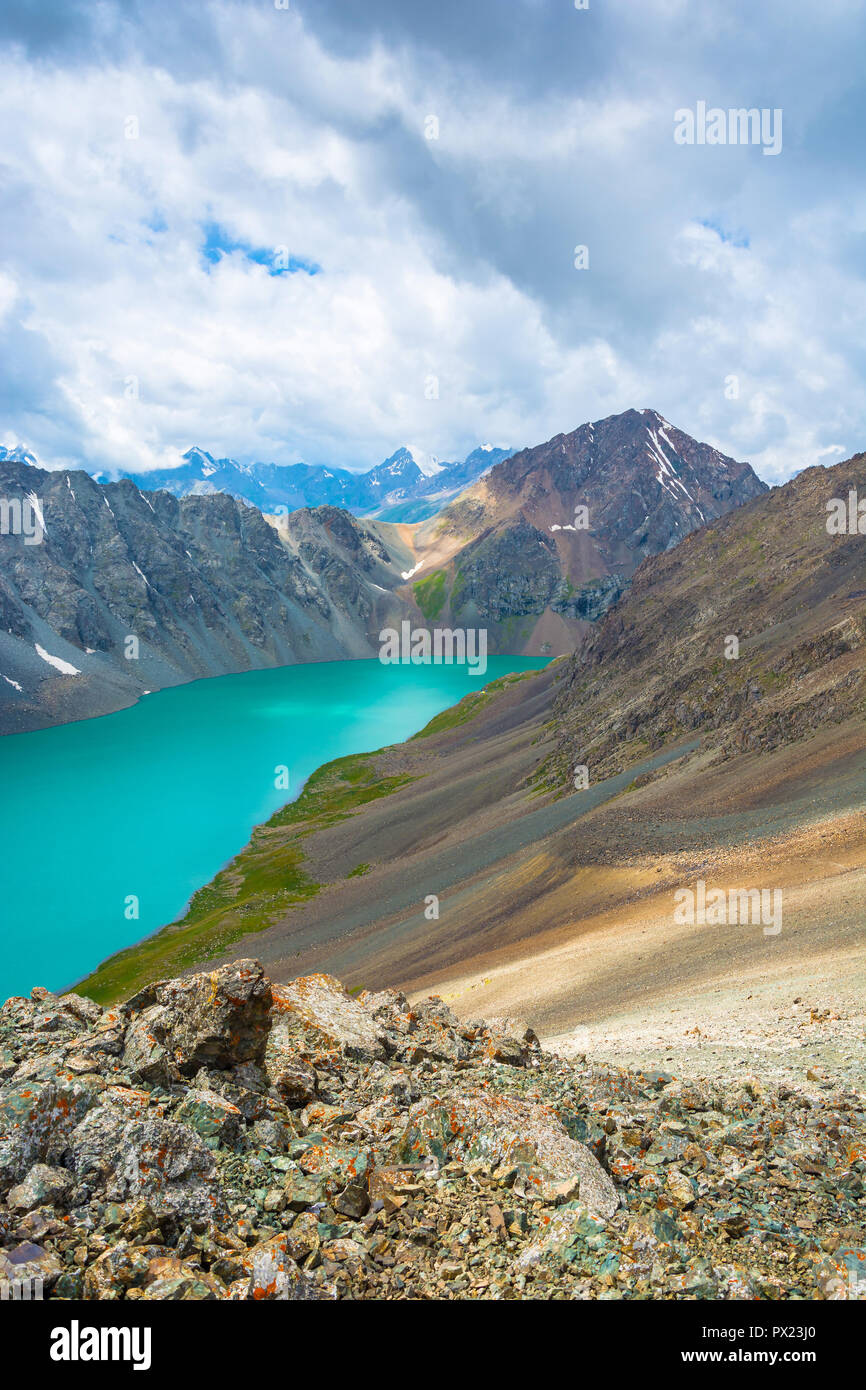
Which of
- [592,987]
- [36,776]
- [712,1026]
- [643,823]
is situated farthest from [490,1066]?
[36,776]

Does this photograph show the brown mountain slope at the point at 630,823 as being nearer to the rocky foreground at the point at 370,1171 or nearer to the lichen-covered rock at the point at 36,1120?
the rocky foreground at the point at 370,1171

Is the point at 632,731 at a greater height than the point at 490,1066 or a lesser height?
greater

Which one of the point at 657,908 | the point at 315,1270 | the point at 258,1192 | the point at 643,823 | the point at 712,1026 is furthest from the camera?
the point at 643,823

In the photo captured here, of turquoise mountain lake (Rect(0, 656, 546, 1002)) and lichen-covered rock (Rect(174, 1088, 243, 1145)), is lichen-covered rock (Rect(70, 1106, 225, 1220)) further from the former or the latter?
turquoise mountain lake (Rect(0, 656, 546, 1002))

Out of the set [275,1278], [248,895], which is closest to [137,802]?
[248,895]

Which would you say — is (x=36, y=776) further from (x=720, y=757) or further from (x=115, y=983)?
(x=720, y=757)

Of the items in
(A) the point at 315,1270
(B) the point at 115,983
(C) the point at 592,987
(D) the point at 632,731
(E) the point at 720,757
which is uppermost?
(D) the point at 632,731
